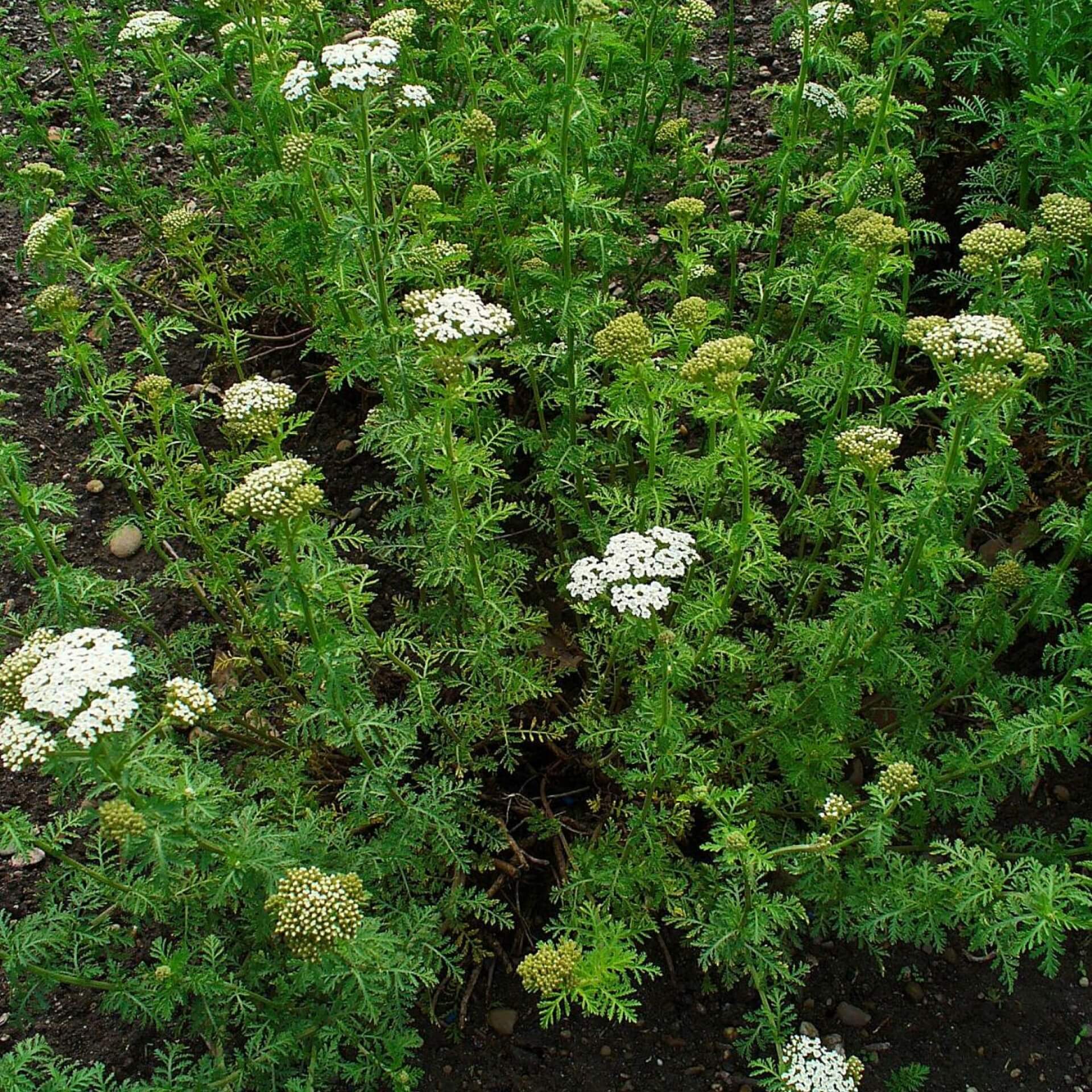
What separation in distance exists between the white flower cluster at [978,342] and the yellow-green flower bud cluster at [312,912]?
9.16 ft

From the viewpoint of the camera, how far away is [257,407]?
11.9ft

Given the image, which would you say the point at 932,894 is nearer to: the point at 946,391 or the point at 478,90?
the point at 946,391

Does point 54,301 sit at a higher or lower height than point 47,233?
lower

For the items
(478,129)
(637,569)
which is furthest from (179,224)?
(637,569)

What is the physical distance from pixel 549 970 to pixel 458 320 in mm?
2323

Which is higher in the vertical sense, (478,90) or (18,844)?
(478,90)

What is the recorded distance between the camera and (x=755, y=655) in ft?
14.6

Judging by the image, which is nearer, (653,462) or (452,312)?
(452,312)

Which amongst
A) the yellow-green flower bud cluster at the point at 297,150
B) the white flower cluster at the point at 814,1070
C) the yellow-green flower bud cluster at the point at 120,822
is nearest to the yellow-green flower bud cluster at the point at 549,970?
the white flower cluster at the point at 814,1070

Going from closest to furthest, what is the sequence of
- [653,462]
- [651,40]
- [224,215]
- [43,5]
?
[653,462], [651,40], [43,5], [224,215]

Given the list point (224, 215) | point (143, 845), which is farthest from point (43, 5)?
point (143, 845)

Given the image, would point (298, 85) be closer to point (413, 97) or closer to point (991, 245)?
point (413, 97)

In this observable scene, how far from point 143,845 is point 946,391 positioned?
125 inches

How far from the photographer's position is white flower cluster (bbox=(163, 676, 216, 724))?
3.19 m
